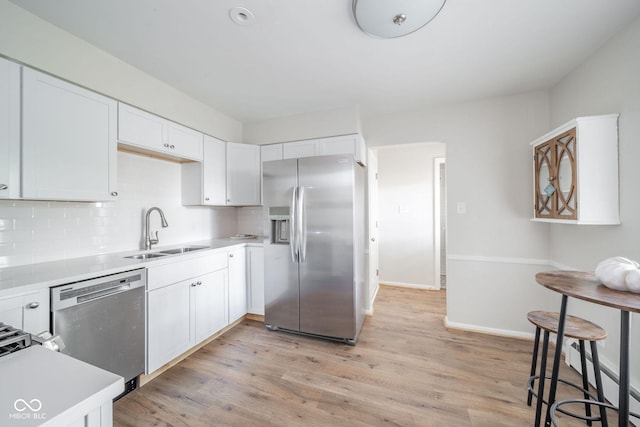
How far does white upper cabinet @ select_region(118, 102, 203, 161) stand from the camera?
210 centimetres

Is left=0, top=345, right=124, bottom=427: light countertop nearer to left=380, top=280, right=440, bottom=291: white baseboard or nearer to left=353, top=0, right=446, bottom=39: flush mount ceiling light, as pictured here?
left=353, top=0, right=446, bottom=39: flush mount ceiling light

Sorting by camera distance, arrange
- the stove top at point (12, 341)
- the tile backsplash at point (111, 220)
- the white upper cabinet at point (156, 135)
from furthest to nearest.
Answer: the white upper cabinet at point (156, 135)
the tile backsplash at point (111, 220)
the stove top at point (12, 341)

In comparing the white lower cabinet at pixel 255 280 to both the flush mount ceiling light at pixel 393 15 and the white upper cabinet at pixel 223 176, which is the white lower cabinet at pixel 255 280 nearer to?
the white upper cabinet at pixel 223 176

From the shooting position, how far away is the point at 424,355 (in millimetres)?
2318

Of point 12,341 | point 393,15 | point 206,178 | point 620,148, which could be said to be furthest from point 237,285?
point 620,148

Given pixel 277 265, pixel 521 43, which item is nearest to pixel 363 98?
pixel 521 43

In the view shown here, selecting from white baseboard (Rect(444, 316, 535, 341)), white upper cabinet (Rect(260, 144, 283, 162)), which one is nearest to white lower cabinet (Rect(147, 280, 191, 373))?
white upper cabinet (Rect(260, 144, 283, 162))

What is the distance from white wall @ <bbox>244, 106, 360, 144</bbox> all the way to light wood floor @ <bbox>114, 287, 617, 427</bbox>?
2344 mm

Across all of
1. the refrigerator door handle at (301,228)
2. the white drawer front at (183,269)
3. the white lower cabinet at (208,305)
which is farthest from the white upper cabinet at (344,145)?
the white lower cabinet at (208,305)

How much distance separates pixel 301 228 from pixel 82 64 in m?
2.13

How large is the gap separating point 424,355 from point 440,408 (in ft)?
2.09

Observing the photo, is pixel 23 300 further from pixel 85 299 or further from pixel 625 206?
pixel 625 206

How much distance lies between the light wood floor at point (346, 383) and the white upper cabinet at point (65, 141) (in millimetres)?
1537

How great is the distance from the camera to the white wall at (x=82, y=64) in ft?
5.12
